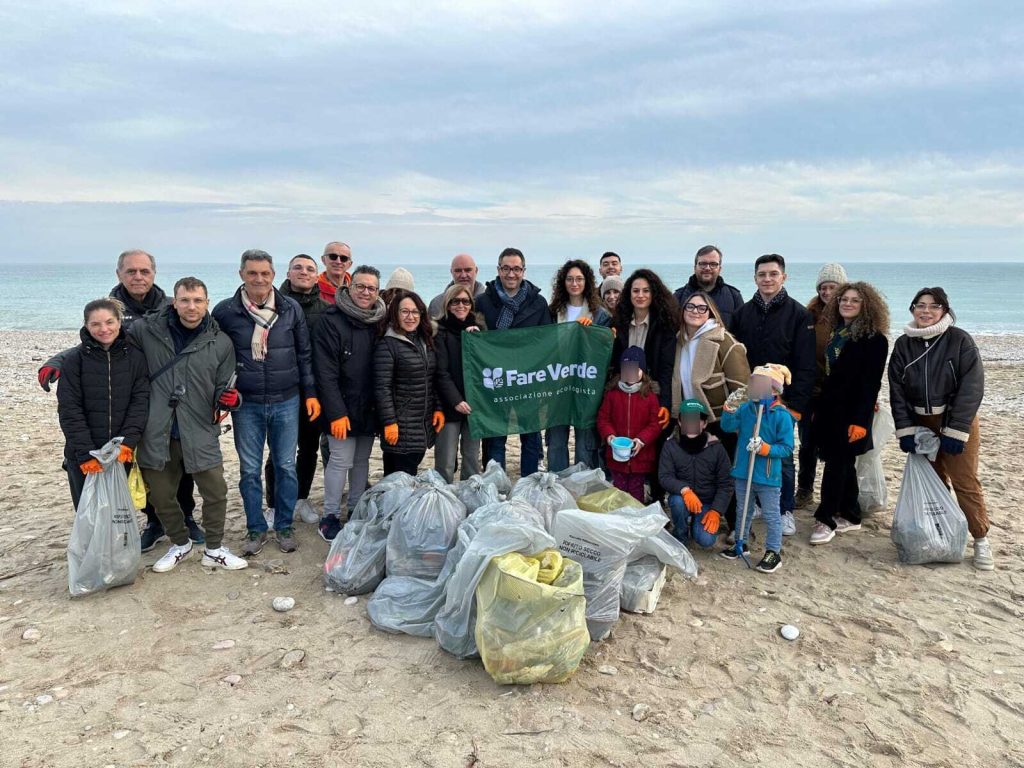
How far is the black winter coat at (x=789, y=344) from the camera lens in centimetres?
495

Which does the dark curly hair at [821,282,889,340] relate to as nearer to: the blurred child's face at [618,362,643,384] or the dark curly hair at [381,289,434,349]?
the blurred child's face at [618,362,643,384]

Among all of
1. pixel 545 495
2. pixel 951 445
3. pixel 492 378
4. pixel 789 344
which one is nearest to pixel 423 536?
pixel 545 495

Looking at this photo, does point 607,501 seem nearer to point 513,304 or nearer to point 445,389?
point 445,389

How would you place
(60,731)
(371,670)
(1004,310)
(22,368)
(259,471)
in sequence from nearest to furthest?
(60,731) → (371,670) → (259,471) → (22,368) → (1004,310)

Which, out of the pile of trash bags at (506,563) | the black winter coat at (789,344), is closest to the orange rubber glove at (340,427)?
the pile of trash bags at (506,563)

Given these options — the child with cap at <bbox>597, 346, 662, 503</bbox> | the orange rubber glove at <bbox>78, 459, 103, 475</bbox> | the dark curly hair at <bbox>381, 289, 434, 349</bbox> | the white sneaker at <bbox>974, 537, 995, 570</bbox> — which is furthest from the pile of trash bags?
the white sneaker at <bbox>974, 537, 995, 570</bbox>

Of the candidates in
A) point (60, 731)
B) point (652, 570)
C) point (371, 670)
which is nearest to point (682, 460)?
point (652, 570)

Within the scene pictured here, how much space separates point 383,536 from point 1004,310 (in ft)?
158

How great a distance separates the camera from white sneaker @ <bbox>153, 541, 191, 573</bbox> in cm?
451

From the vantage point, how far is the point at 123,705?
3168 mm

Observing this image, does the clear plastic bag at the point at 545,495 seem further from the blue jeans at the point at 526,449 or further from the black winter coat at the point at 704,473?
the blue jeans at the point at 526,449

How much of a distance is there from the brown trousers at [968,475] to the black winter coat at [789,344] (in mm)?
820

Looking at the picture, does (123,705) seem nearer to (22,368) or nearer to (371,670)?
(371,670)

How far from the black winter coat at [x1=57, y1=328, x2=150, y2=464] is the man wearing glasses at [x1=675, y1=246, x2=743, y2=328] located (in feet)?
13.5
